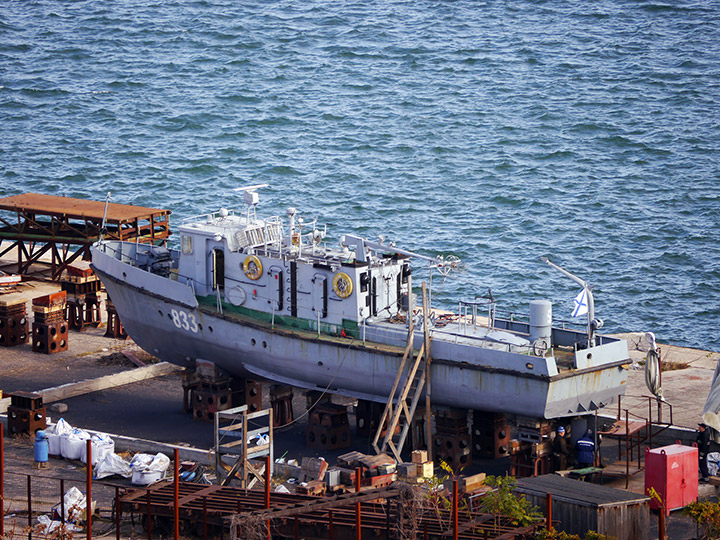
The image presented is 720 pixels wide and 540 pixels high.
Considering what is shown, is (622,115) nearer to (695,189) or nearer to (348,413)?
(695,189)

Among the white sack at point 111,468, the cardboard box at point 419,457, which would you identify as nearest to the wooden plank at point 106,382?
the white sack at point 111,468

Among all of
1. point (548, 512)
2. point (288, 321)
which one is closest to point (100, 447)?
point (288, 321)

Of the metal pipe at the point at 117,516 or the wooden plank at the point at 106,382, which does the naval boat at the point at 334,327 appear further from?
the metal pipe at the point at 117,516

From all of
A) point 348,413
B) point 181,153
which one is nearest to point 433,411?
point 348,413

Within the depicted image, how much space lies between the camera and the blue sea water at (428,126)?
57750 mm

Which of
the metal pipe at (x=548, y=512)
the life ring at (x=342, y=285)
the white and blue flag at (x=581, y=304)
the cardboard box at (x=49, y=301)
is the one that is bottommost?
the metal pipe at (x=548, y=512)

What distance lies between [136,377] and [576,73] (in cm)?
5030

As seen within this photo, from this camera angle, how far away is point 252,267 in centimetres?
3306

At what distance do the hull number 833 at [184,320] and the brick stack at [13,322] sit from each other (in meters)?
7.80

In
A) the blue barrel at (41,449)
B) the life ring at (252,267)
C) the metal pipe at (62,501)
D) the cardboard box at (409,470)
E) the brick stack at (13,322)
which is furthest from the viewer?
the brick stack at (13,322)

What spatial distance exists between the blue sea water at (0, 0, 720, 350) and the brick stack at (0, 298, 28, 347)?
58.0ft

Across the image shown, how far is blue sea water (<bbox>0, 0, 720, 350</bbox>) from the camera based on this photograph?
57.8 meters

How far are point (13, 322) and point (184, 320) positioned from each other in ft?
27.6

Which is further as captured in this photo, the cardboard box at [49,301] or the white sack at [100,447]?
the cardboard box at [49,301]
